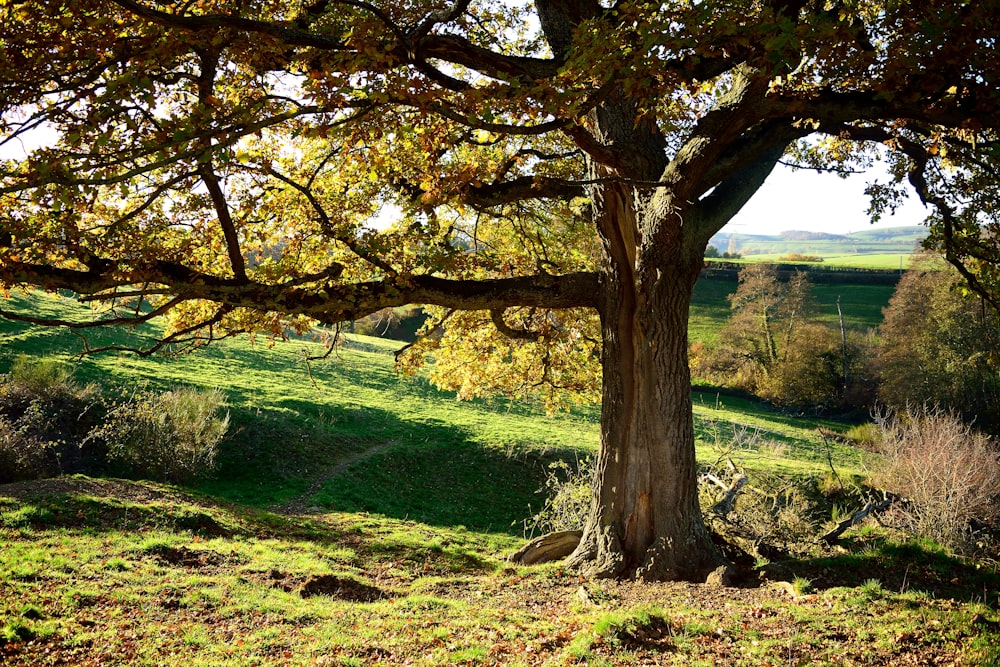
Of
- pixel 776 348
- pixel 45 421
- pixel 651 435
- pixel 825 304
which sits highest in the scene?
pixel 825 304

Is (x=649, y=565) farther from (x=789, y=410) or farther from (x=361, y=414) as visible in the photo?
(x=789, y=410)

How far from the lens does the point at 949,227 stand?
10.5 metres

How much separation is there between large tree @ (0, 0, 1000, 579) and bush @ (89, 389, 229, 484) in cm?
732

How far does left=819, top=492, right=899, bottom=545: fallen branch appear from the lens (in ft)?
34.2

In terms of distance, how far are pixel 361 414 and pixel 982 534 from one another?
64.7 ft

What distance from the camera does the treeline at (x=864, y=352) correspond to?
36.8 m

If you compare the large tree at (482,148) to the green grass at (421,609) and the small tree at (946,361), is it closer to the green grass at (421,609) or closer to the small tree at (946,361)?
the green grass at (421,609)

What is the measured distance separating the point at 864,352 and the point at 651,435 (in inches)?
1628

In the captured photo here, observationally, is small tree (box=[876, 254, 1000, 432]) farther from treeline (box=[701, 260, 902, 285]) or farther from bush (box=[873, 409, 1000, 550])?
treeline (box=[701, 260, 902, 285])

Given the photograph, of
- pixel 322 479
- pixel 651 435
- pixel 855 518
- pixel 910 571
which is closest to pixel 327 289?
pixel 651 435

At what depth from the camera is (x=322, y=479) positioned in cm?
1912

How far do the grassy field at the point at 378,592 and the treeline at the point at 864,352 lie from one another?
2708 centimetres

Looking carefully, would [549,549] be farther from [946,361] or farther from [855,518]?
[946,361]

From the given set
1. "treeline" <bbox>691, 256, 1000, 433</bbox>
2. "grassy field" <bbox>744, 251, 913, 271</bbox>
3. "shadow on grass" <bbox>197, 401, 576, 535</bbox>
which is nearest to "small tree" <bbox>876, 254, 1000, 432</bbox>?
"treeline" <bbox>691, 256, 1000, 433</bbox>
